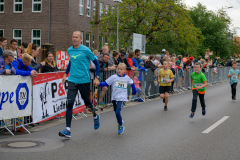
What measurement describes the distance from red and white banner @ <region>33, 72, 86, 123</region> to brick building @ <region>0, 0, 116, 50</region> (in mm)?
25814

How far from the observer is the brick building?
121ft

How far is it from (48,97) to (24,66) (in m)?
1.04

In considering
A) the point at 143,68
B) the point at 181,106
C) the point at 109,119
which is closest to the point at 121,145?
the point at 109,119

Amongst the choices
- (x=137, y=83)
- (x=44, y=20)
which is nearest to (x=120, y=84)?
(x=137, y=83)

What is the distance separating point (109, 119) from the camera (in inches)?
433

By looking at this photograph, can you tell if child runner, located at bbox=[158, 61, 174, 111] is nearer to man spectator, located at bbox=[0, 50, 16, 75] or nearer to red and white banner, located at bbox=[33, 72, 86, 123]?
red and white banner, located at bbox=[33, 72, 86, 123]

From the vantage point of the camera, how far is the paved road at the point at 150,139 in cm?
646

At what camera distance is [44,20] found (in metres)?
37.7

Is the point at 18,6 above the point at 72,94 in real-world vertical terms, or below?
above

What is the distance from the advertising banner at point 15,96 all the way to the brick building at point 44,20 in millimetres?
27290

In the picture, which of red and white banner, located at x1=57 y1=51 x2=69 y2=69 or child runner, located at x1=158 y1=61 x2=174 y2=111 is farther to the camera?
red and white banner, located at x1=57 y1=51 x2=69 y2=69

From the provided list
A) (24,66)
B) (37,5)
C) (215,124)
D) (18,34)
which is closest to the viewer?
(24,66)

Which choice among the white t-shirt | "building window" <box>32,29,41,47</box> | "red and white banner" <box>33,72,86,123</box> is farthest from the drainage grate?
"building window" <box>32,29,41,47</box>

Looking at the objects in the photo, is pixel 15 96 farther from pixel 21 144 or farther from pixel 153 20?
pixel 153 20
